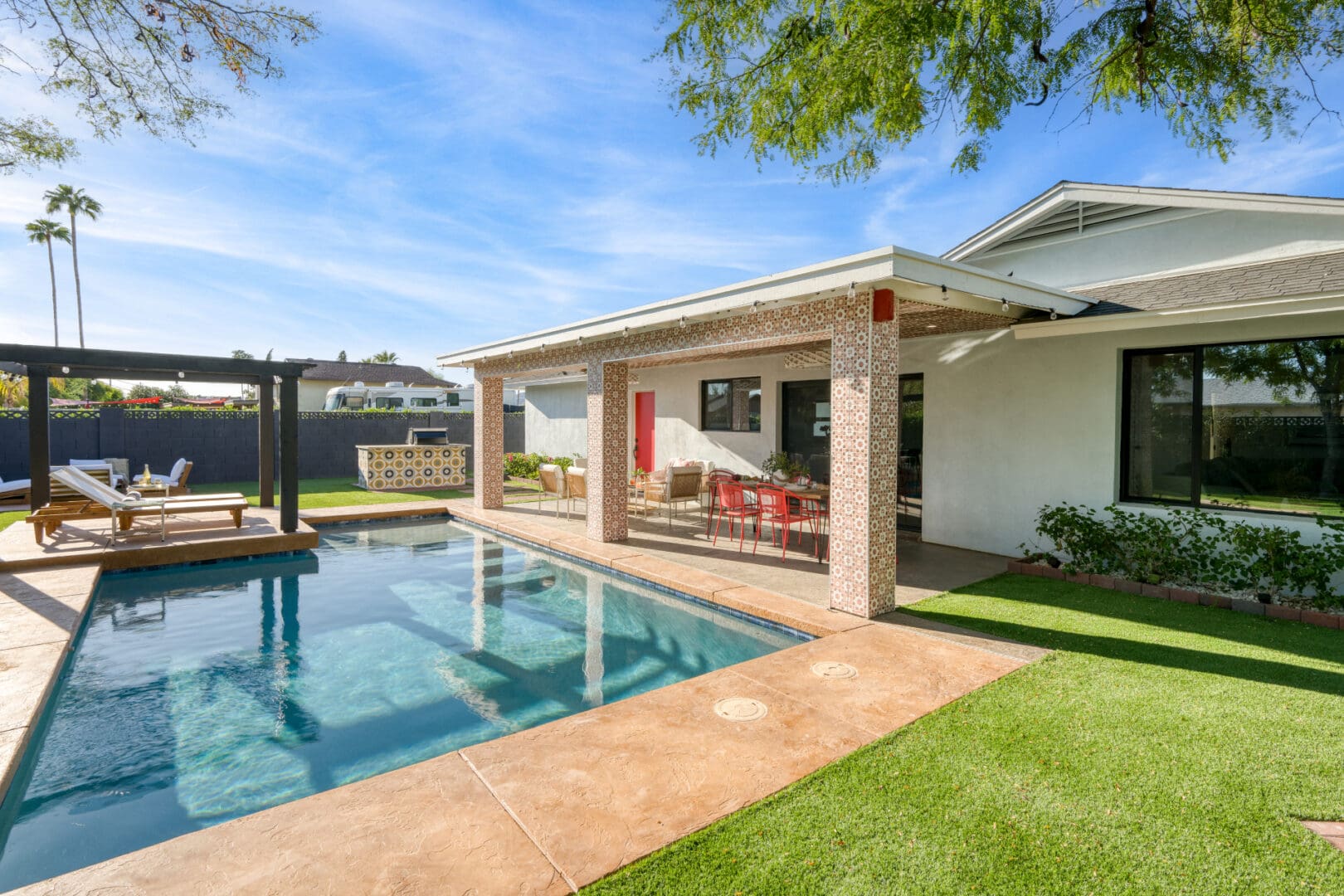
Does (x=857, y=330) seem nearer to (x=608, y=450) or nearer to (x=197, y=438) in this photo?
(x=608, y=450)

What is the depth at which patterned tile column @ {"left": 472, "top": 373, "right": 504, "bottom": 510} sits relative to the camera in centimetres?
1415

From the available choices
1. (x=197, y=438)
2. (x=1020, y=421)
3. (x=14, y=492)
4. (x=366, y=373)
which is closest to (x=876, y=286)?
(x=1020, y=421)

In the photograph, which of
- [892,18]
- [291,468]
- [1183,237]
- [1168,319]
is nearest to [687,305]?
[892,18]

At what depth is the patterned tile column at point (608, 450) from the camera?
10344 mm

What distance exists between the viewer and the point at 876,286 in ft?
19.7

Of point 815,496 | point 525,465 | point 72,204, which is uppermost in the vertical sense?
point 72,204

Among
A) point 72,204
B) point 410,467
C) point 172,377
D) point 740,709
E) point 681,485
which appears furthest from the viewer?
point 72,204

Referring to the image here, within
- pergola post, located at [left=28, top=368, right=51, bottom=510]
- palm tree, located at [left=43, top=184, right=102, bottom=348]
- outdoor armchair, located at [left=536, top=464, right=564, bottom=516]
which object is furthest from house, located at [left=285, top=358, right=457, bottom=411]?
pergola post, located at [left=28, top=368, right=51, bottom=510]

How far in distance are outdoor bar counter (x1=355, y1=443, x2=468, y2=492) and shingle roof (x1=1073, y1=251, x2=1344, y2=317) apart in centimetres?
1569

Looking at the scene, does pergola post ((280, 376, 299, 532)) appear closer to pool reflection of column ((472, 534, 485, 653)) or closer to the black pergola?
the black pergola

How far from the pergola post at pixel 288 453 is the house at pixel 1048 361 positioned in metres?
3.92

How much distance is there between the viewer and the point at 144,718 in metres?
4.88

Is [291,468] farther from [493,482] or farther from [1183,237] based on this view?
[1183,237]

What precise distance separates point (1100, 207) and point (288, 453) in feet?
41.5
